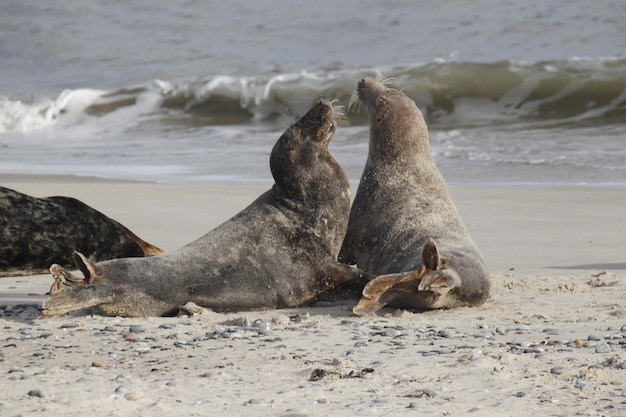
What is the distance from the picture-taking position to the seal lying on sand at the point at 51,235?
691 centimetres

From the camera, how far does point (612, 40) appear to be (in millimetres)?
20031

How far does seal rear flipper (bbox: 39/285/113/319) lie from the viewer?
482cm

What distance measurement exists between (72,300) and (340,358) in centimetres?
142

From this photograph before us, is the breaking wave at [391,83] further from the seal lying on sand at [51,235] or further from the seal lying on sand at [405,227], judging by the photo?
the seal lying on sand at [405,227]

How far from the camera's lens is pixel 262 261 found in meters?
5.22

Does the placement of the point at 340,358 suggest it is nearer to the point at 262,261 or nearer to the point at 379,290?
the point at 379,290

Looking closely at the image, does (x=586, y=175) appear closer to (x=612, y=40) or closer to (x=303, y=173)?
(x=303, y=173)

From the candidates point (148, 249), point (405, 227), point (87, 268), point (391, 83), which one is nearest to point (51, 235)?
point (148, 249)

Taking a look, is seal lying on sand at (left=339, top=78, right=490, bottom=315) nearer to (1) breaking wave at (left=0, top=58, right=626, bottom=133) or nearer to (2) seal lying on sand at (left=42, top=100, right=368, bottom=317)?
(2) seal lying on sand at (left=42, top=100, right=368, bottom=317)

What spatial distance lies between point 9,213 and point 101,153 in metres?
6.85

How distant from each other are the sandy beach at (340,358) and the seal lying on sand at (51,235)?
1.58 ft

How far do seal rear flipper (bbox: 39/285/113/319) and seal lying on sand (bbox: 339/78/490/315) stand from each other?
3.76ft

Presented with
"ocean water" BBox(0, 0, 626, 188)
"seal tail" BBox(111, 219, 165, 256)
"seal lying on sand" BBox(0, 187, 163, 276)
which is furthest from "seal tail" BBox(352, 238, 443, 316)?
"ocean water" BBox(0, 0, 626, 188)

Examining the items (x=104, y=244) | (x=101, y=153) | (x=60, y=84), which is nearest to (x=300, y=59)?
(x=60, y=84)
